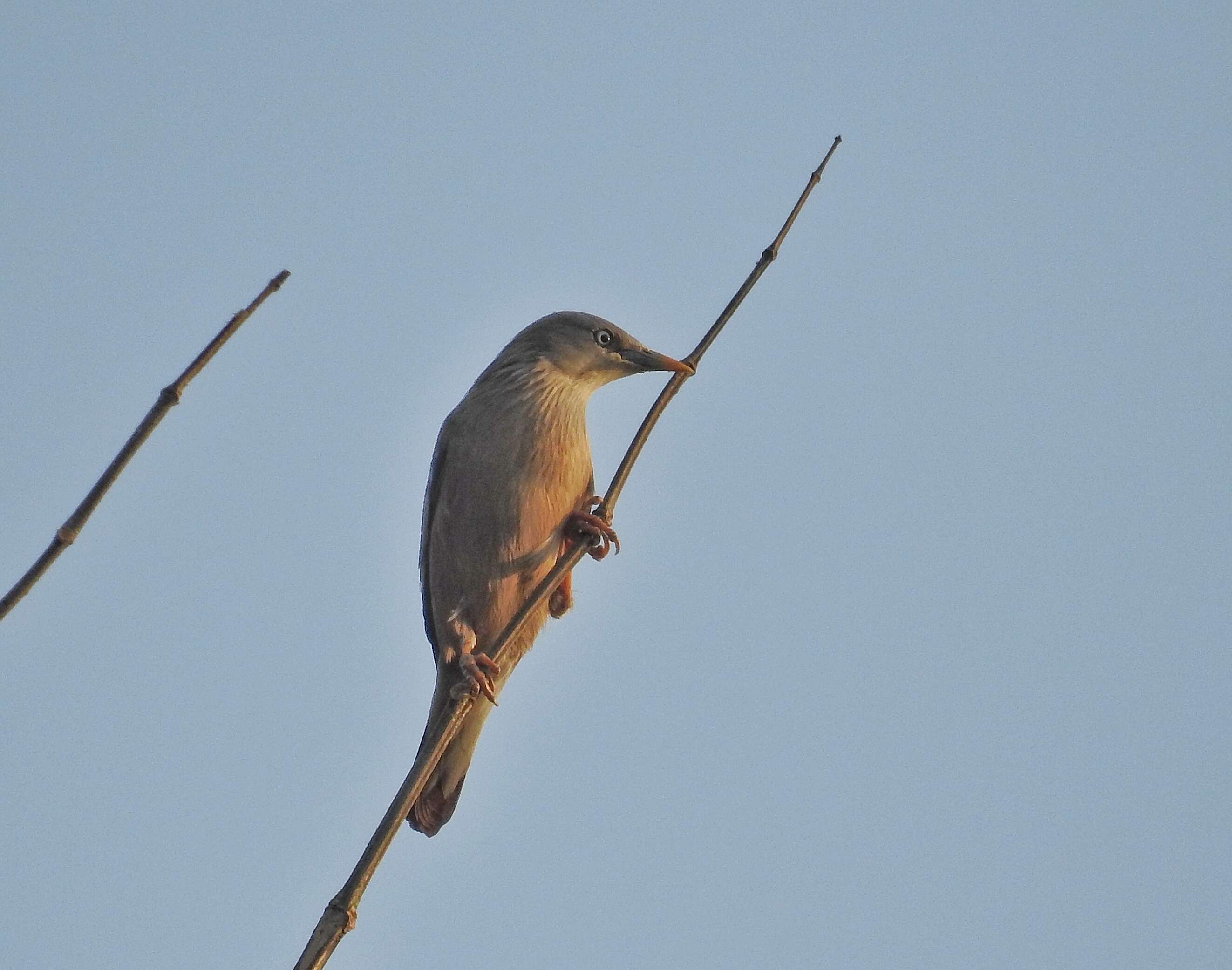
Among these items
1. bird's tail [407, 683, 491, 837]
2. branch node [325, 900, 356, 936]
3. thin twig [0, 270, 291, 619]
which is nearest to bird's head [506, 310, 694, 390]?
bird's tail [407, 683, 491, 837]

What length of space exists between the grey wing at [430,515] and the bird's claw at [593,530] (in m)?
0.72

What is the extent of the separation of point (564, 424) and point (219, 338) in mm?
4176

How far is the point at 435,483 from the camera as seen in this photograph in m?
6.35

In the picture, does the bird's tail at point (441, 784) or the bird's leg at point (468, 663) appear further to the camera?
the bird's tail at point (441, 784)

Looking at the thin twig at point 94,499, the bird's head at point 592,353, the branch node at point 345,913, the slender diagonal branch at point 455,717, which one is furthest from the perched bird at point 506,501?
the thin twig at point 94,499

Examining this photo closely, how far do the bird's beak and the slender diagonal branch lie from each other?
72.8 inches

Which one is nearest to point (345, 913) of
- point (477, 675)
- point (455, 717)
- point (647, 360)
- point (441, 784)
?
point (455, 717)

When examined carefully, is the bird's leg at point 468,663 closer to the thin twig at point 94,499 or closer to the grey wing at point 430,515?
the grey wing at point 430,515

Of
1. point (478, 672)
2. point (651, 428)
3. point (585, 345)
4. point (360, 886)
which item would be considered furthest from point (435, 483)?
point (360, 886)

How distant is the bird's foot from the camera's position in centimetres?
A: 483

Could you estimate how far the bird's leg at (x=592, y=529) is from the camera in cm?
565

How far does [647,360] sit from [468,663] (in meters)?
1.96

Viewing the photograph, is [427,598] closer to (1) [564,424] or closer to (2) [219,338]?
(1) [564,424]

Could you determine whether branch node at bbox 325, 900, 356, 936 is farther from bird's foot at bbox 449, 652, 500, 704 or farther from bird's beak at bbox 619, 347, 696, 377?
bird's beak at bbox 619, 347, 696, 377
